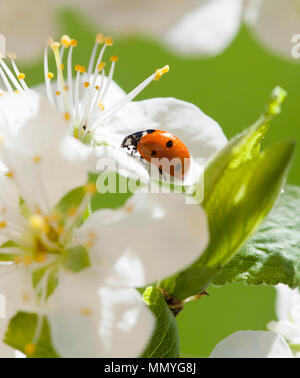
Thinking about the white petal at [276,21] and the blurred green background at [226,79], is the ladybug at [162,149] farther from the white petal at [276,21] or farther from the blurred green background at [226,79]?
the blurred green background at [226,79]

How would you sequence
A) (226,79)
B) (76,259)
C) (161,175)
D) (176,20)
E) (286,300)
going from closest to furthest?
1. (176,20)
2. (76,259)
3. (161,175)
4. (286,300)
5. (226,79)

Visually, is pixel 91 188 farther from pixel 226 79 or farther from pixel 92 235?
pixel 226 79

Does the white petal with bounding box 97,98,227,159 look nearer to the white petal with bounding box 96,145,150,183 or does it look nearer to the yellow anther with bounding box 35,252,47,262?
the white petal with bounding box 96,145,150,183

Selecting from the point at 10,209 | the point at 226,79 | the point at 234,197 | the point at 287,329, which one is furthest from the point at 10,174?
the point at 226,79

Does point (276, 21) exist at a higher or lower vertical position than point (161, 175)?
higher

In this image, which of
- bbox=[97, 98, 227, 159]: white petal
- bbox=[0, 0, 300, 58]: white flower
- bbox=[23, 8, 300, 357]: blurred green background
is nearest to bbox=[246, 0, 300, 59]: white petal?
bbox=[0, 0, 300, 58]: white flower
